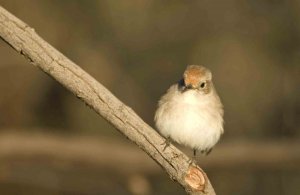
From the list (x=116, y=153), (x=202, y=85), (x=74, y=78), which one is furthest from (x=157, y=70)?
(x=74, y=78)

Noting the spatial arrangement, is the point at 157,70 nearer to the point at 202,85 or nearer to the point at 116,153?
the point at 116,153

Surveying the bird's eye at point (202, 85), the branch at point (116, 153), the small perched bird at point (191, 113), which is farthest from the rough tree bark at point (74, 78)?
the branch at point (116, 153)

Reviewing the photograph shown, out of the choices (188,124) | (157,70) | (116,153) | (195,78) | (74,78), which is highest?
(157,70)

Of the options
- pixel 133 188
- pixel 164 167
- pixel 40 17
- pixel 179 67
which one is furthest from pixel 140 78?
pixel 164 167

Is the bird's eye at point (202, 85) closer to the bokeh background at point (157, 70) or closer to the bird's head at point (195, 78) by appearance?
the bird's head at point (195, 78)

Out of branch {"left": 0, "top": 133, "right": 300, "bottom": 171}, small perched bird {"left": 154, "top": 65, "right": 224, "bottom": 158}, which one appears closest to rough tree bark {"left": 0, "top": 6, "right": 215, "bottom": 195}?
small perched bird {"left": 154, "top": 65, "right": 224, "bottom": 158}

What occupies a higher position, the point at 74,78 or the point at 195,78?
the point at 195,78

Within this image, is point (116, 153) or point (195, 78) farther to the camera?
point (116, 153)

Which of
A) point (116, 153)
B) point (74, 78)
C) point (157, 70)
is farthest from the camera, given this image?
point (157, 70)
